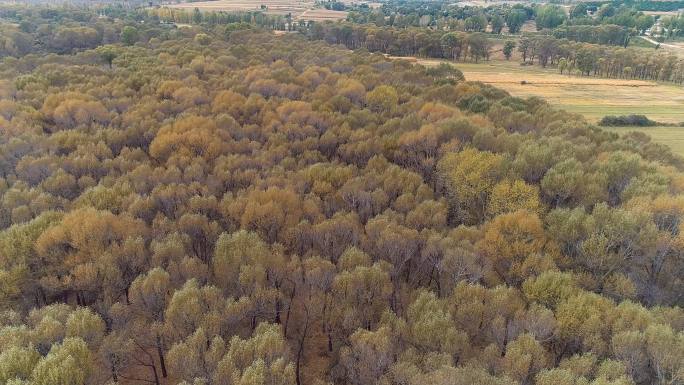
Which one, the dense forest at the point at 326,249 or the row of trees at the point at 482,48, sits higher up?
the row of trees at the point at 482,48

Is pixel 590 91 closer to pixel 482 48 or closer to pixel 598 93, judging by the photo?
pixel 598 93

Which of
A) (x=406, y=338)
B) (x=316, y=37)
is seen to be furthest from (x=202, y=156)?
(x=316, y=37)

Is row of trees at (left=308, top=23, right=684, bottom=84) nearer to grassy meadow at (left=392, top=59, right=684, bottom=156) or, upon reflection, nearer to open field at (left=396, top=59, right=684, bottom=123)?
grassy meadow at (left=392, top=59, right=684, bottom=156)

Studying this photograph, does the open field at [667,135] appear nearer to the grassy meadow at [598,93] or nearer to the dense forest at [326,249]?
the grassy meadow at [598,93]

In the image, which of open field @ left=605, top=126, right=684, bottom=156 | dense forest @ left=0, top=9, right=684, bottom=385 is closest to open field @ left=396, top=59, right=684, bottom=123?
open field @ left=605, top=126, right=684, bottom=156

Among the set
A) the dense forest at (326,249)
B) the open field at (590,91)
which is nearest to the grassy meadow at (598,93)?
the open field at (590,91)
